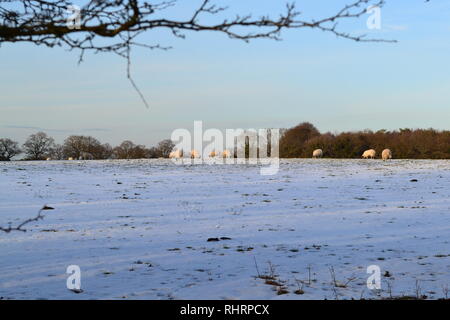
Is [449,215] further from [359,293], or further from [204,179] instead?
[204,179]

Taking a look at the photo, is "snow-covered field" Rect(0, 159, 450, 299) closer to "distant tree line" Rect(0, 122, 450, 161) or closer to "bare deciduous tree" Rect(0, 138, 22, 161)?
"distant tree line" Rect(0, 122, 450, 161)

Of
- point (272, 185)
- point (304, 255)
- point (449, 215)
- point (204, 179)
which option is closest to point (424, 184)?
point (272, 185)

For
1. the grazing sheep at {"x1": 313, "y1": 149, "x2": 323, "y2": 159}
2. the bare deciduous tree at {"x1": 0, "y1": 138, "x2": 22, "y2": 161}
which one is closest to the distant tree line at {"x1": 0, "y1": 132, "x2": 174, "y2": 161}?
the bare deciduous tree at {"x1": 0, "y1": 138, "x2": 22, "y2": 161}

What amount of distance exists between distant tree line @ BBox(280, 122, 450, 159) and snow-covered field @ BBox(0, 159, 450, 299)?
2551 cm

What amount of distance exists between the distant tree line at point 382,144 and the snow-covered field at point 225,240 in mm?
25508

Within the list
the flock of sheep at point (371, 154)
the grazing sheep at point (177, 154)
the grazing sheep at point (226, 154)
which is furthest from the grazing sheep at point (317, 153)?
the grazing sheep at point (177, 154)

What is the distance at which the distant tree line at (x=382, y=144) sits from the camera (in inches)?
1831

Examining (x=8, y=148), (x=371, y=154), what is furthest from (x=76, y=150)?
(x=371, y=154)

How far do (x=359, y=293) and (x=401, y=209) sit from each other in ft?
31.0

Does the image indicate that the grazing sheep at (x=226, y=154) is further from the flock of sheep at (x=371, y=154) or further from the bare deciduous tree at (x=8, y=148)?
the bare deciduous tree at (x=8, y=148)

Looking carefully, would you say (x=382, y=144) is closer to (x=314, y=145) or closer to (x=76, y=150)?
(x=314, y=145)

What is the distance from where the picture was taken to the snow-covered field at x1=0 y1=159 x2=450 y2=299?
23.9 feet

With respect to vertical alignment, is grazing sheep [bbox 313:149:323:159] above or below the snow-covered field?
above
